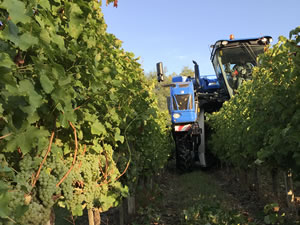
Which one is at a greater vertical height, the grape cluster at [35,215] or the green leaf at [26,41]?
the green leaf at [26,41]

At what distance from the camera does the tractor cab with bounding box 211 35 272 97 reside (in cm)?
822

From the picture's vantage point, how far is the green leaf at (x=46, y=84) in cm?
158

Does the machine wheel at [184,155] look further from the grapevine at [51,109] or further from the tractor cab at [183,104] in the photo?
the grapevine at [51,109]

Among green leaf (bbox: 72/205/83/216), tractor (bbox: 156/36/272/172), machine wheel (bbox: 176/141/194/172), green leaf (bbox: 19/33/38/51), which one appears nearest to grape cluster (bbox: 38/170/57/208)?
green leaf (bbox: 72/205/83/216)

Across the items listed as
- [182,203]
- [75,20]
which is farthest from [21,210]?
[182,203]

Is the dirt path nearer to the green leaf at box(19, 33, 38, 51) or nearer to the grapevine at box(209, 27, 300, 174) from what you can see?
the grapevine at box(209, 27, 300, 174)

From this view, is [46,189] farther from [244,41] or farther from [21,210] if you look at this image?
[244,41]

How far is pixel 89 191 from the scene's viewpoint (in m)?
2.71

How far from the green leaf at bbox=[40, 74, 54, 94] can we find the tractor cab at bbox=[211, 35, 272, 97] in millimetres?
7052

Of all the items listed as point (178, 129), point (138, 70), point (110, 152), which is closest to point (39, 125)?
point (110, 152)

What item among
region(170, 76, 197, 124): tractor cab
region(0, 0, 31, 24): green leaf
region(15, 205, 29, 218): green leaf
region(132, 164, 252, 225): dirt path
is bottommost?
region(132, 164, 252, 225): dirt path

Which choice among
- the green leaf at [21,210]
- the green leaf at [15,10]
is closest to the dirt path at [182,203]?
the green leaf at [21,210]

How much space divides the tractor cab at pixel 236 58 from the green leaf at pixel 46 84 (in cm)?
705

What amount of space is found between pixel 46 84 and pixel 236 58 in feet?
25.1
